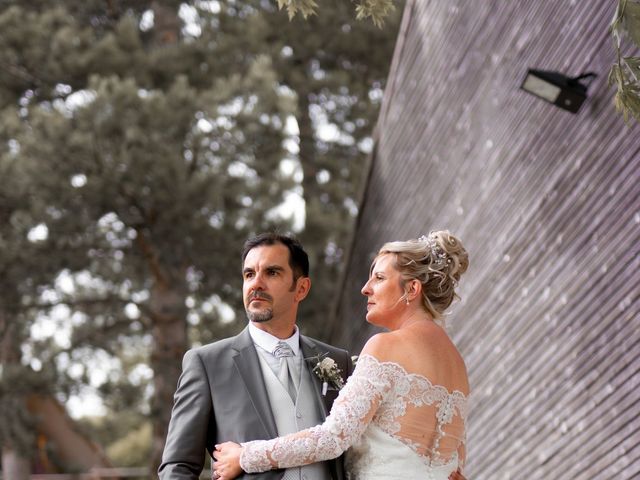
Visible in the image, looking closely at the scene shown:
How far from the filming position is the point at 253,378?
4.52 metres

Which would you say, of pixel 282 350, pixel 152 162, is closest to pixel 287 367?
pixel 282 350

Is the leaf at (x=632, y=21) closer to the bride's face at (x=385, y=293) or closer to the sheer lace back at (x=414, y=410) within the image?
the bride's face at (x=385, y=293)

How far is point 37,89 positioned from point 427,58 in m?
8.23

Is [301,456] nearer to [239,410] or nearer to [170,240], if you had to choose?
[239,410]

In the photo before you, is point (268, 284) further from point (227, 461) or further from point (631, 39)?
point (631, 39)

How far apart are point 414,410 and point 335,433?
353 millimetres

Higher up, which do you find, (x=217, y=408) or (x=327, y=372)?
(x=327, y=372)

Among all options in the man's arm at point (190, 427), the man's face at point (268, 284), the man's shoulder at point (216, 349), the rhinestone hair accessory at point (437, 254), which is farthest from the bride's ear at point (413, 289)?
the man's arm at point (190, 427)

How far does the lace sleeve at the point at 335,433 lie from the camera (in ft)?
14.0

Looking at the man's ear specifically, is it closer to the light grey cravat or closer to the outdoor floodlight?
the light grey cravat

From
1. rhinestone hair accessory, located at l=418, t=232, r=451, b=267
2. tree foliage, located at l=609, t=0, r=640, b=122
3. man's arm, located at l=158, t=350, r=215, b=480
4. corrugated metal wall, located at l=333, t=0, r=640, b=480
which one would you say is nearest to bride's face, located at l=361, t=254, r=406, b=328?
rhinestone hair accessory, located at l=418, t=232, r=451, b=267

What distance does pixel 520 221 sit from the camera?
8.44 m

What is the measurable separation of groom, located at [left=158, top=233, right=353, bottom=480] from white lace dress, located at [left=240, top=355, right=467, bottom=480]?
0.13 metres

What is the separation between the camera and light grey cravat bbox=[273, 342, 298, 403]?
4602 millimetres
